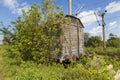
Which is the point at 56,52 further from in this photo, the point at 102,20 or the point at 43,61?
the point at 102,20

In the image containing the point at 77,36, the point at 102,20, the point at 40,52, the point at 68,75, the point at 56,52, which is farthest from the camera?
the point at 102,20

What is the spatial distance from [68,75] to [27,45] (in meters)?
6.07

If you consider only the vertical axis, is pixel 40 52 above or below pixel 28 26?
below

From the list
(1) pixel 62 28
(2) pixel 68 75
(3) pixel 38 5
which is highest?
(3) pixel 38 5

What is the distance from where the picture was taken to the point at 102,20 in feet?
120

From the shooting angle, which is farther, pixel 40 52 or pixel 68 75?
pixel 40 52

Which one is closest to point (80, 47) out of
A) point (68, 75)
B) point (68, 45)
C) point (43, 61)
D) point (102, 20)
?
point (68, 45)

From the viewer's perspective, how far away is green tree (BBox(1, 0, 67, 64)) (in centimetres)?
1377

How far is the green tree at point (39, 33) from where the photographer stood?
13766 mm

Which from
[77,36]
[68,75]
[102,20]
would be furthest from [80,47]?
[102,20]

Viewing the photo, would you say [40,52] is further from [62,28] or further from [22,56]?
[62,28]

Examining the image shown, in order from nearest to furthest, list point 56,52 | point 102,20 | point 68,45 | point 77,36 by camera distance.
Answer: point 56,52 → point 68,45 → point 77,36 → point 102,20

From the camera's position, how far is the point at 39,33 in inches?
532

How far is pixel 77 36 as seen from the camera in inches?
707
